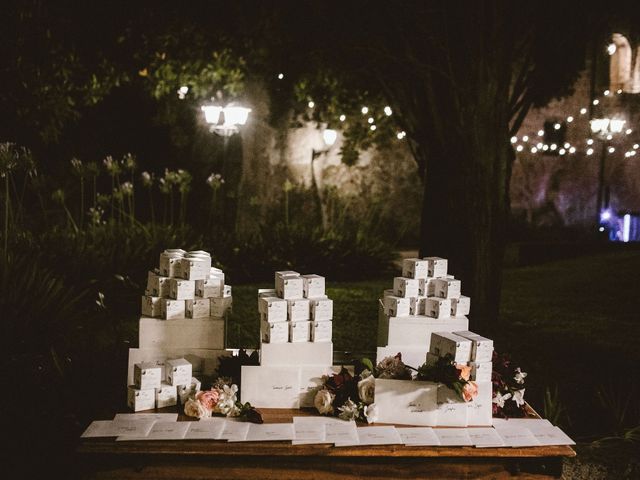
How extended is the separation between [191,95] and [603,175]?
35.3 feet

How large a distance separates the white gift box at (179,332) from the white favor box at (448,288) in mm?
1348

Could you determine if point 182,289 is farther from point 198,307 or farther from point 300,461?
point 300,461

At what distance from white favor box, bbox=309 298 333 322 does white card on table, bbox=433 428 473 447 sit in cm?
85

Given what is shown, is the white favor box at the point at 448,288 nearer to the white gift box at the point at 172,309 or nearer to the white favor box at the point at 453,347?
the white favor box at the point at 453,347

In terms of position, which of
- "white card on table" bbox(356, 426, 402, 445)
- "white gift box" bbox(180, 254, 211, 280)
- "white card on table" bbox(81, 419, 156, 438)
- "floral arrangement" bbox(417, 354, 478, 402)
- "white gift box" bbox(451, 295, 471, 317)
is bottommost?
"white card on table" bbox(81, 419, 156, 438)

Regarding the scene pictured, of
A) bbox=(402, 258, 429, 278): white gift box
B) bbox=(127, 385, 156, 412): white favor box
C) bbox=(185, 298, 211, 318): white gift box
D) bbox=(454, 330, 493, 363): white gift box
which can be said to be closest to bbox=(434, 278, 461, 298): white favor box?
bbox=(402, 258, 429, 278): white gift box

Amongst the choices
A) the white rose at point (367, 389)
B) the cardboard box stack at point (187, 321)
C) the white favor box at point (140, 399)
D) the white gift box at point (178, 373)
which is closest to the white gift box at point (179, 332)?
the cardboard box stack at point (187, 321)

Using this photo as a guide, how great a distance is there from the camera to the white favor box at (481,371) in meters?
3.73

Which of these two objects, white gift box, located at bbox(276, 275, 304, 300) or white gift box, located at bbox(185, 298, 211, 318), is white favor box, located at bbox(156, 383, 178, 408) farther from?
white gift box, located at bbox(276, 275, 304, 300)

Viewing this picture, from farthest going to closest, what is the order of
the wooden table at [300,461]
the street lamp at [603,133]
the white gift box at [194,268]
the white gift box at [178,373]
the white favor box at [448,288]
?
1. the street lamp at [603,133]
2. the white favor box at [448,288]
3. the white gift box at [194,268]
4. the white gift box at [178,373]
5. the wooden table at [300,461]

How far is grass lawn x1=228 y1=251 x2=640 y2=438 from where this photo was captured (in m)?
5.93

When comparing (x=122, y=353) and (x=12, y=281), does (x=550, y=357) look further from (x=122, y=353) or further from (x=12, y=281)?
(x=12, y=281)

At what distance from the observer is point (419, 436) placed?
11.6 ft

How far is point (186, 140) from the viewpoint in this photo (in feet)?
52.1
